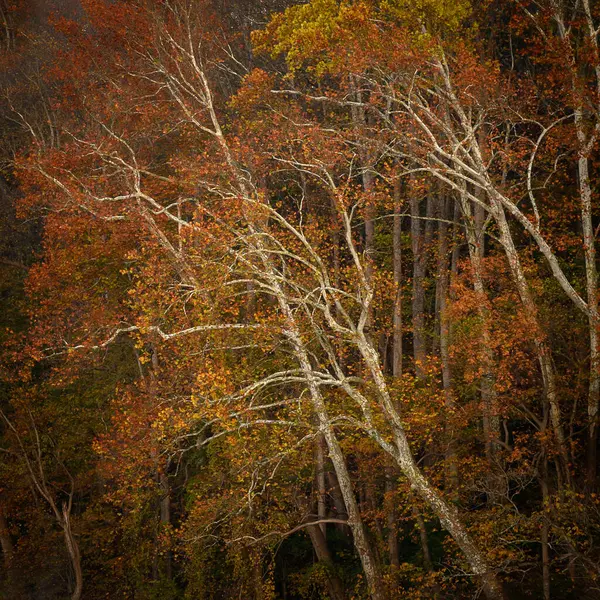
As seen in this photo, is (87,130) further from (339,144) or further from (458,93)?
(458,93)

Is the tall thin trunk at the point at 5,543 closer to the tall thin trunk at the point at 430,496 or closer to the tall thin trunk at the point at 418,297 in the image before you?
the tall thin trunk at the point at 418,297

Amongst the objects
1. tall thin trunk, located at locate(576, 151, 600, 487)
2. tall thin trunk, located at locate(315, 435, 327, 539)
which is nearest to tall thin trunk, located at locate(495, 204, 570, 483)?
tall thin trunk, located at locate(576, 151, 600, 487)

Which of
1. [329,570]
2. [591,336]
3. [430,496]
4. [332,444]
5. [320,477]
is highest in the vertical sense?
[591,336]

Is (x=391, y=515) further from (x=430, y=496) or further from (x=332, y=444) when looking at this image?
(x=430, y=496)

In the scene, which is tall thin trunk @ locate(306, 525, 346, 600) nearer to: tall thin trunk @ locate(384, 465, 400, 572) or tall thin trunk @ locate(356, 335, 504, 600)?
tall thin trunk @ locate(384, 465, 400, 572)

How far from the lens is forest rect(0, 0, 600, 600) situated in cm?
1266

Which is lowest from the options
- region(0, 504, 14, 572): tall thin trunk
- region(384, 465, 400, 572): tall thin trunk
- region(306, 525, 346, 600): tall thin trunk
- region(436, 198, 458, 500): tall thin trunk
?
region(0, 504, 14, 572): tall thin trunk

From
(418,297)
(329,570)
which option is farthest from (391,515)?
(418,297)

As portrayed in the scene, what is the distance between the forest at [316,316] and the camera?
41.5ft

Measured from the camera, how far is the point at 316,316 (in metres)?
15.3

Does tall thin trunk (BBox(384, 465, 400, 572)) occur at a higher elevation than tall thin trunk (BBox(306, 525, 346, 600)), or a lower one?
higher

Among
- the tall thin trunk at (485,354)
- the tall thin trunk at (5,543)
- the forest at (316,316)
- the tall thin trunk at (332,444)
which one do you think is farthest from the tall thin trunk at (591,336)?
the tall thin trunk at (5,543)

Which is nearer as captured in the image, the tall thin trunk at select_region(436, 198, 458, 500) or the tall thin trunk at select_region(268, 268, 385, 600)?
the tall thin trunk at select_region(268, 268, 385, 600)

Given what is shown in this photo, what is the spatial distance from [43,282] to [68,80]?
9.77m
